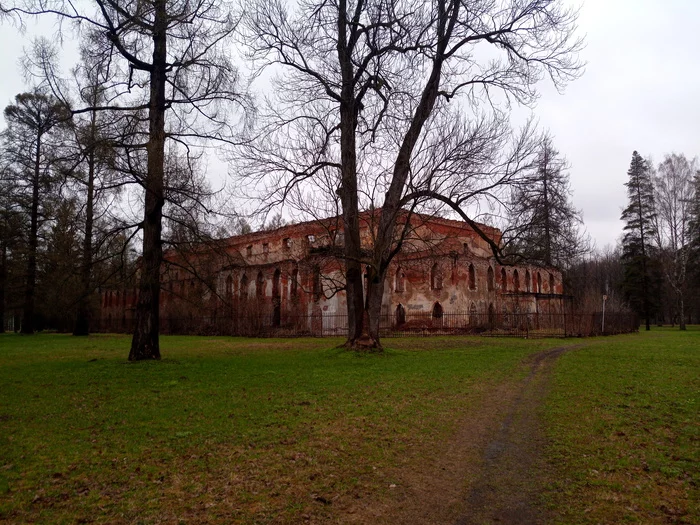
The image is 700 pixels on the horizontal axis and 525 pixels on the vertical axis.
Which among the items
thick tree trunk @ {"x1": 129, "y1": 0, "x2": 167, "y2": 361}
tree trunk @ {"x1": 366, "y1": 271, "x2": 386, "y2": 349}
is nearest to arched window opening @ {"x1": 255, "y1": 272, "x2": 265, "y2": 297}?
tree trunk @ {"x1": 366, "y1": 271, "x2": 386, "y2": 349}

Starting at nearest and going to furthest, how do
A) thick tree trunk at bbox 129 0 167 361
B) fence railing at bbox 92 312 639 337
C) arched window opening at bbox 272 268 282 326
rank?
thick tree trunk at bbox 129 0 167 361 < fence railing at bbox 92 312 639 337 < arched window opening at bbox 272 268 282 326

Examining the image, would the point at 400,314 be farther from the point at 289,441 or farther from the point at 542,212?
the point at 289,441

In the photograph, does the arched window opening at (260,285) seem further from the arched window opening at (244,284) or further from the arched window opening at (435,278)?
the arched window opening at (435,278)

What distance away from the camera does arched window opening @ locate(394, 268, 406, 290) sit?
36.2m

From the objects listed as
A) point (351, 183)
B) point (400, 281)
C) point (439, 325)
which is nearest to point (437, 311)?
point (439, 325)

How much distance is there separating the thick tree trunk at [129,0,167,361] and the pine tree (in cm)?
4530

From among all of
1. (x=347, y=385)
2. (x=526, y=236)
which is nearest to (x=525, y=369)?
(x=526, y=236)

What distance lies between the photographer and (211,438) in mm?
6496

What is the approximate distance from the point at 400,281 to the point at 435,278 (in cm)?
265

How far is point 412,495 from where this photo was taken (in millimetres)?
4809

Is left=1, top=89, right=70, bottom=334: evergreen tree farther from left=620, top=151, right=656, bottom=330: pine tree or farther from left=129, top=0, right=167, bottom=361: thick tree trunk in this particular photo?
left=620, top=151, right=656, bottom=330: pine tree

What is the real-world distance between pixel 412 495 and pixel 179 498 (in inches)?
85.6

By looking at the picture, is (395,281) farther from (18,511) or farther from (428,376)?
(18,511)

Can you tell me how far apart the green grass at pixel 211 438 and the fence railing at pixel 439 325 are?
18.2 m
